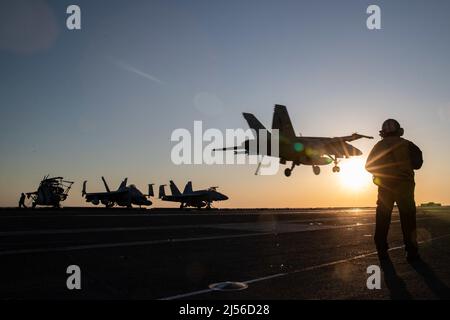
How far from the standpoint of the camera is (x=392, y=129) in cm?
807

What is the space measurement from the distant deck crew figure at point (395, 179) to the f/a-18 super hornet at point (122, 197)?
2320 inches

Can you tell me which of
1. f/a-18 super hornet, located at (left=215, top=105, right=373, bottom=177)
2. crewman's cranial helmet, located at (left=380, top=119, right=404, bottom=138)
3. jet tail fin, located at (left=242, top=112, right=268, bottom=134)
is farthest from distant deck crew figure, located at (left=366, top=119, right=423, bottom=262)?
jet tail fin, located at (left=242, top=112, right=268, bottom=134)

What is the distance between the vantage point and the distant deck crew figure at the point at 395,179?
778cm

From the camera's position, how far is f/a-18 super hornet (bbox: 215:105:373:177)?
128 feet

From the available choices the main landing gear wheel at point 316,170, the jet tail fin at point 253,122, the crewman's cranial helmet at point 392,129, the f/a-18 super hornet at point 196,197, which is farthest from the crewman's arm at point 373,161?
the f/a-18 super hornet at point 196,197

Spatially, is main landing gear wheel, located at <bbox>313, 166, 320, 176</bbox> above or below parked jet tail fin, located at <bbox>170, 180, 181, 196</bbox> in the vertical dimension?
above

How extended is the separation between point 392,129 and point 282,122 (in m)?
34.0

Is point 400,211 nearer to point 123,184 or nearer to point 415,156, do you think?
point 415,156

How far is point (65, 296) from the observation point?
485cm

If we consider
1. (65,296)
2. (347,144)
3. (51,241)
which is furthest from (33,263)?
(347,144)

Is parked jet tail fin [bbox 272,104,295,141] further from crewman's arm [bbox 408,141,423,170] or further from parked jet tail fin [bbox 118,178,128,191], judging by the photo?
parked jet tail fin [bbox 118,178,128,191]

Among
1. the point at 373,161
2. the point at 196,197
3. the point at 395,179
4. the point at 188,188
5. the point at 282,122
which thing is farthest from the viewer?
the point at 188,188

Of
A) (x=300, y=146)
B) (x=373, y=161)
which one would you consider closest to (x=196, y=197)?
(x=300, y=146)
